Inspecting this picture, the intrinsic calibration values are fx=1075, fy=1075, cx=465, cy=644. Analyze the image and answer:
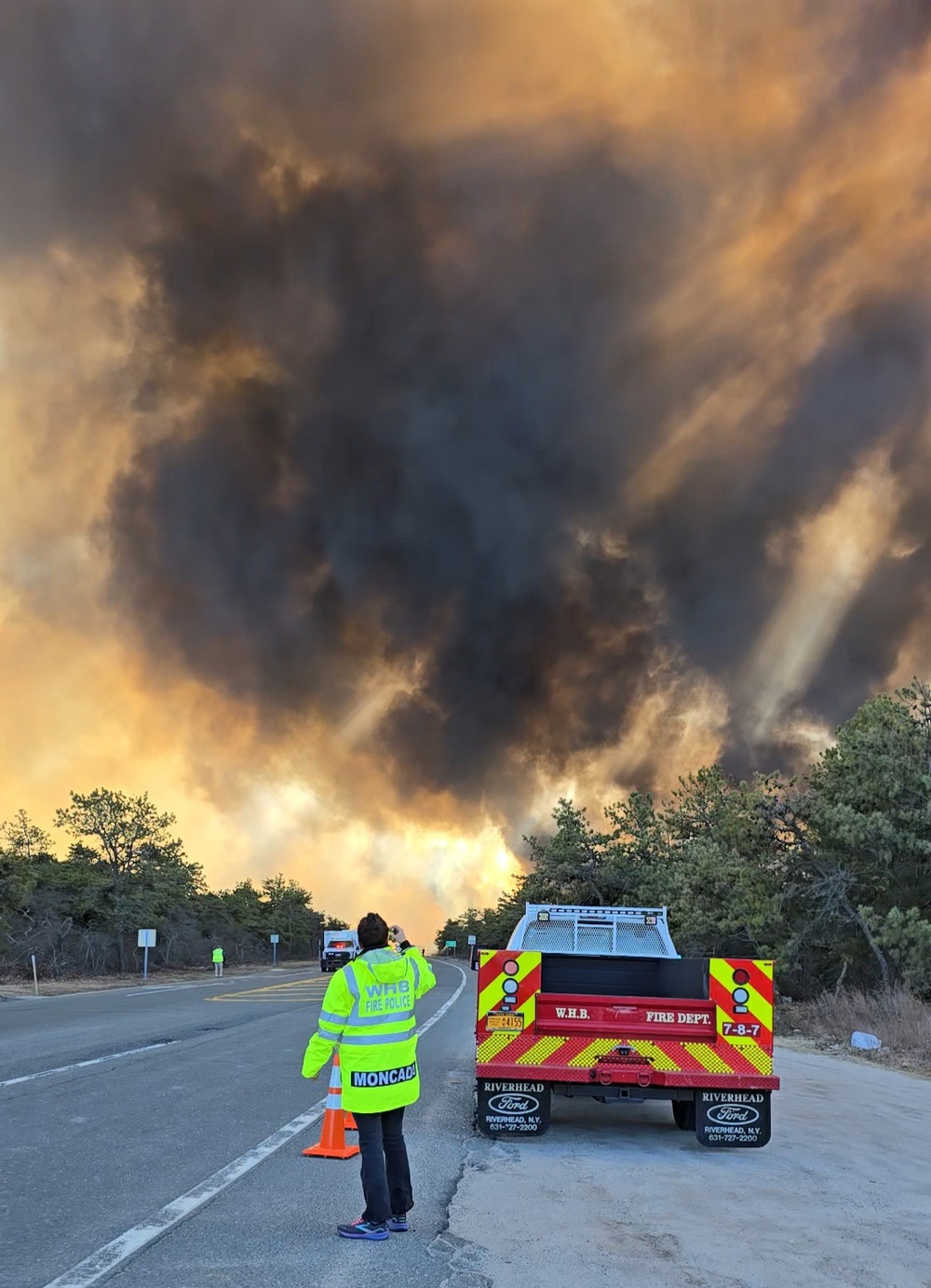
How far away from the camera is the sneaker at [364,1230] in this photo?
5.81 meters

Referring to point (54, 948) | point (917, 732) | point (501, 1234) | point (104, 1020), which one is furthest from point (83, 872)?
point (501, 1234)

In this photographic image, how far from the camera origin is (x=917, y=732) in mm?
24312

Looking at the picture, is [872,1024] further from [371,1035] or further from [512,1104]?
[371,1035]

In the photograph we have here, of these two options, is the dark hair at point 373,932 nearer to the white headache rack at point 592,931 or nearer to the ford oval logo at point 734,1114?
the ford oval logo at point 734,1114

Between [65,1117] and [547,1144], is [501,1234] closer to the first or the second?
[547,1144]

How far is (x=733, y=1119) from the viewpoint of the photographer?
9.05 meters

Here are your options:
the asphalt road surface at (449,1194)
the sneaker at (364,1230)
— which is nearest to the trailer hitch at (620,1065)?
the asphalt road surface at (449,1194)

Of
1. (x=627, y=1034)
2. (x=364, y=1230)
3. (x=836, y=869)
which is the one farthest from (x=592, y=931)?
(x=836, y=869)

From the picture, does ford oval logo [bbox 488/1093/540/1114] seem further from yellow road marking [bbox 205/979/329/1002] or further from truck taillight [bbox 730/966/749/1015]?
yellow road marking [bbox 205/979/329/1002]

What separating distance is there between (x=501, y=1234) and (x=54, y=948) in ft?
156

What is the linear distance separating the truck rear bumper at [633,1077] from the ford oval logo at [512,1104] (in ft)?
0.80

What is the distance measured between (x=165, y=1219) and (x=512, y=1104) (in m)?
3.76

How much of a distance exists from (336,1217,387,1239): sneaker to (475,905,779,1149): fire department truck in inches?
128

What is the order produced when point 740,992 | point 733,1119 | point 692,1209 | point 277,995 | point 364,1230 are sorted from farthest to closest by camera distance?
point 277,995 < point 740,992 < point 733,1119 < point 692,1209 < point 364,1230
